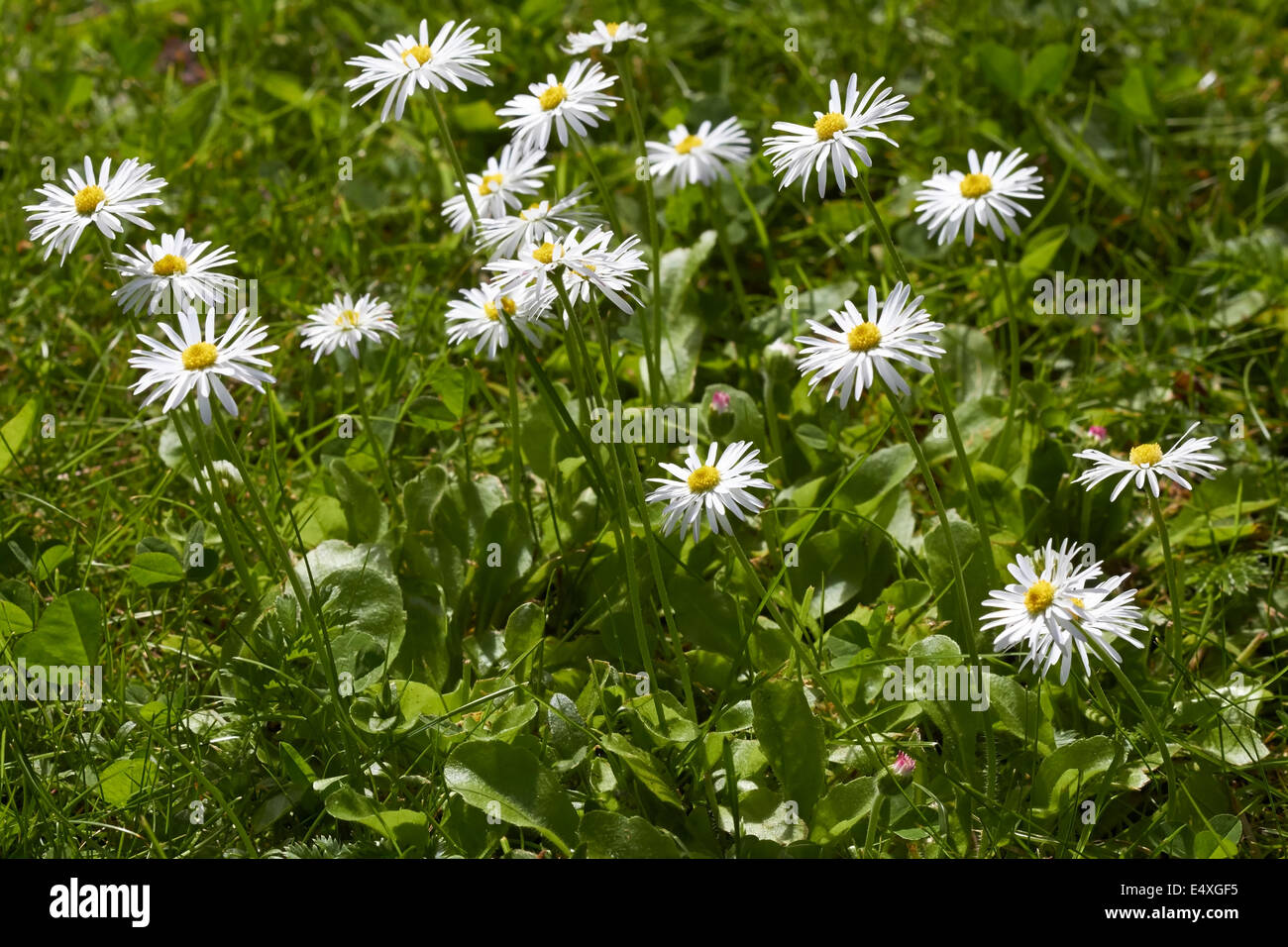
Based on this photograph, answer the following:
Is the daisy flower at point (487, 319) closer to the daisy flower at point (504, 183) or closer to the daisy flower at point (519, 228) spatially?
the daisy flower at point (519, 228)

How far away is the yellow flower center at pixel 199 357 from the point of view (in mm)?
1944

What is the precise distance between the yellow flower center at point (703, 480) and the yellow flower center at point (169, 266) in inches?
38.2

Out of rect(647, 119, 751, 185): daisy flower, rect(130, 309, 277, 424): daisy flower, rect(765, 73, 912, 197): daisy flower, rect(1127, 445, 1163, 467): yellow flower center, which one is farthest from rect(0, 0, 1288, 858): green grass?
rect(765, 73, 912, 197): daisy flower

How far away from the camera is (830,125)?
2.07m

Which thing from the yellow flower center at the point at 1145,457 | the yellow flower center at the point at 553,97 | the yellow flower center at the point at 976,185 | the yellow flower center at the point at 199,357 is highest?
the yellow flower center at the point at 553,97

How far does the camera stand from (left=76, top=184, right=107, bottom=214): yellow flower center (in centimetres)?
219

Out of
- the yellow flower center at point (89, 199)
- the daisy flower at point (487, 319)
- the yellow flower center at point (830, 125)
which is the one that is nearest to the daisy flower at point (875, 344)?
the yellow flower center at point (830, 125)

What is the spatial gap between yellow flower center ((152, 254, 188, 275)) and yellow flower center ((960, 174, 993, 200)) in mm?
1453

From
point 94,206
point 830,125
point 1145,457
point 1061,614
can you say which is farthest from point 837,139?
point 94,206

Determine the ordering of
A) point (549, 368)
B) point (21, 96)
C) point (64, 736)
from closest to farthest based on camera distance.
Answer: point (64, 736) < point (549, 368) < point (21, 96)

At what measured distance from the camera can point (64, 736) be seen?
229 centimetres
